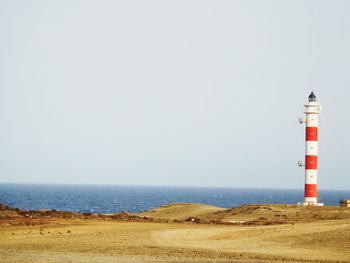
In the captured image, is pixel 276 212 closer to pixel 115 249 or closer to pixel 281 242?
pixel 281 242

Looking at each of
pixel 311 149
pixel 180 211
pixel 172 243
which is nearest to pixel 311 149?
pixel 311 149

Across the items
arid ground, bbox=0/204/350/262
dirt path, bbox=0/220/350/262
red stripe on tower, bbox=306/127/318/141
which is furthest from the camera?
red stripe on tower, bbox=306/127/318/141

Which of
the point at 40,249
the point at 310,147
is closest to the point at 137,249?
the point at 40,249

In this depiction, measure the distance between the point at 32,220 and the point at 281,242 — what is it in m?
14.8

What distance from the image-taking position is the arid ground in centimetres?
2902

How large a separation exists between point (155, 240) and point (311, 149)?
90.9ft

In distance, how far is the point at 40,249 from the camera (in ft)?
100

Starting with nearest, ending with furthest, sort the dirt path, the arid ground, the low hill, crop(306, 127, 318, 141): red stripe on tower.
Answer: the dirt path, the arid ground, crop(306, 127, 318, 141): red stripe on tower, the low hill

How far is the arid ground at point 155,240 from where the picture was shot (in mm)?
29016

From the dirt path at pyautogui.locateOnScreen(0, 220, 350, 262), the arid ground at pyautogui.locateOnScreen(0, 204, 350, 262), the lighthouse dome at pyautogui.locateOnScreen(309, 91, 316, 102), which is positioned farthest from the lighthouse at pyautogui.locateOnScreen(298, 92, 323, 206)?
the dirt path at pyautogui.locateOnScreen(0, 220, 350, 262)

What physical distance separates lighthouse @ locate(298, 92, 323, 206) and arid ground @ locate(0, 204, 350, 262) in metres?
12.3

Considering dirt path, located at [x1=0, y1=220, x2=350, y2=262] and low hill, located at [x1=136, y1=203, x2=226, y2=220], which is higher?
low hill, located at [x1=136, y1=203, x2=226, y2=220]

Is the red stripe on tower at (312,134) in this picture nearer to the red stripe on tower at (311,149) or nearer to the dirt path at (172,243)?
the red stripe on tower at (311,149)

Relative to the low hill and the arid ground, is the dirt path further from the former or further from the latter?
the low hill
